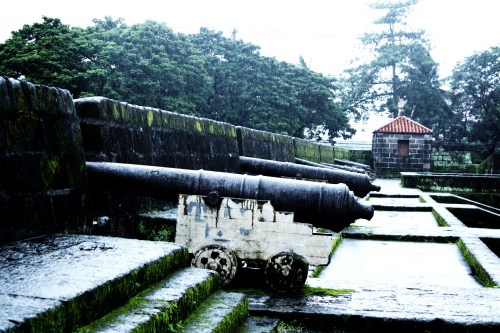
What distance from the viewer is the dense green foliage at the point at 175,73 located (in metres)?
20.7

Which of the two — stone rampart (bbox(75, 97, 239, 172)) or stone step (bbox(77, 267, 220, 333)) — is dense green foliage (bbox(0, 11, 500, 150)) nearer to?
stone rampart (bbox(75, 97, 239, 172))

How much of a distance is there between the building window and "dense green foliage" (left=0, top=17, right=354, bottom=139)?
20.2 feet

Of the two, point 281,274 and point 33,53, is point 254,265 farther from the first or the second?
point 33,53

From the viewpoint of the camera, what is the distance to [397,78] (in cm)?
4750

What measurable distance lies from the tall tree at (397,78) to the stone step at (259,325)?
42733mm

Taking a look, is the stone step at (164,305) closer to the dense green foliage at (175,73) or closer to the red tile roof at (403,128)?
the dense green foliage at (175,73)

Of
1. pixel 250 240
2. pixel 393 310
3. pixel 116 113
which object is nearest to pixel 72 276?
pixel 250 240

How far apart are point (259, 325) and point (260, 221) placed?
2.23ft

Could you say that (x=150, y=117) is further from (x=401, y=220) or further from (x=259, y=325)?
(x=401, y=220)

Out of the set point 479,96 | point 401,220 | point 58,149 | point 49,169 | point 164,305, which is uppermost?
point 479,96

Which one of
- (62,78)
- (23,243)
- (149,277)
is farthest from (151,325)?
(62,78)

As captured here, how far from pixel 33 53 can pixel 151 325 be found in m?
20.6

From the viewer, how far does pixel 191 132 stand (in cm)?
575

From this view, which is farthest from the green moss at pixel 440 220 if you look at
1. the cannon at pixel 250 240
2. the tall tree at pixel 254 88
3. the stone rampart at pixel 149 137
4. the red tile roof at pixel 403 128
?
the red tile roof at pixel 403 128
